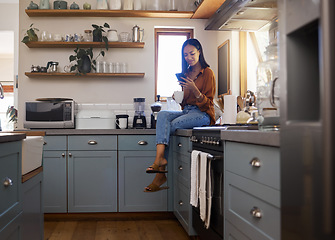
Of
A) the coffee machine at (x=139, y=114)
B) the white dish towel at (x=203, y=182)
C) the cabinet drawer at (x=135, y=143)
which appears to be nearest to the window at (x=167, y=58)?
the coffee machine at (x=139, y=114)

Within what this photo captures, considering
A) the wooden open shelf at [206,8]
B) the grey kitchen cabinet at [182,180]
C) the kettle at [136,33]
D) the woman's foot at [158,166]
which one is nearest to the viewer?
the grey kitchen cabinet at [182,180]

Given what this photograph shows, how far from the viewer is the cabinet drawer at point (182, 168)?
2916mm

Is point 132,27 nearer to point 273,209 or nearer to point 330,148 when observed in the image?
point 273,209

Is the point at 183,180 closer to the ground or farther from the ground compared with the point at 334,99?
closer to the ground

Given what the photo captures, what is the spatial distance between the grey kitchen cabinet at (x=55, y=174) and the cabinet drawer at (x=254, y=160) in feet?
7.25

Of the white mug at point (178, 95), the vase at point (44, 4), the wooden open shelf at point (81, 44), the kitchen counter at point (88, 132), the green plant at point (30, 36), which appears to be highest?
the vase at point (44, 4)

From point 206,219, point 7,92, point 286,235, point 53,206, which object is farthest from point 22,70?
point 7,92

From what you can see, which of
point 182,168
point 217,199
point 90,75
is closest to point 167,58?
point 90,75

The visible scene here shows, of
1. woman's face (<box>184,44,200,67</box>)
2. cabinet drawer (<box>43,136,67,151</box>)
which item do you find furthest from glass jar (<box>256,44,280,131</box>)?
cabinet drawer (<box>43,136,67,151</box>)

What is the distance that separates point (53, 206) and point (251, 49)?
7.90ft

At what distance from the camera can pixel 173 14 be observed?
13.9 ft

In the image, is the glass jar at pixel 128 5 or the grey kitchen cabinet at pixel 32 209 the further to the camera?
the glass jar at pixel 128 5

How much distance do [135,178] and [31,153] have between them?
5.92 feet

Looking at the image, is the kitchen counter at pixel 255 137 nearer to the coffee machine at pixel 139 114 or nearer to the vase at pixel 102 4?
the coffee machine at pixel 139 114
